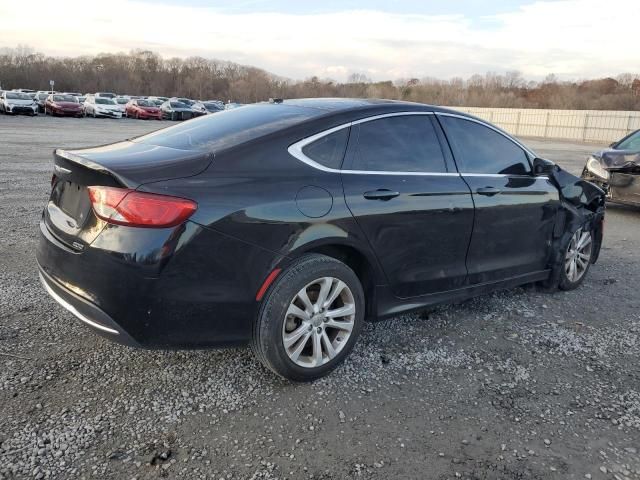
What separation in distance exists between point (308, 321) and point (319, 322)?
82 millimetres

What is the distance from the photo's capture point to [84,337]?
12.1 ft

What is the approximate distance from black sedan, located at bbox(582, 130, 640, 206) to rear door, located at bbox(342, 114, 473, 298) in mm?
5720

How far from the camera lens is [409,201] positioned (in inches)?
141

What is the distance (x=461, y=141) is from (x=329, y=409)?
7.40 ft

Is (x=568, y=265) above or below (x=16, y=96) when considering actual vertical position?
below

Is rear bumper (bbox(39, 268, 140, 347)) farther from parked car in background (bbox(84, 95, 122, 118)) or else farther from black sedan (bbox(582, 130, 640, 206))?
parked car in background (bbox(84, 95, 122, 118))

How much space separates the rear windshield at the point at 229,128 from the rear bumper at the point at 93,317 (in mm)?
1029

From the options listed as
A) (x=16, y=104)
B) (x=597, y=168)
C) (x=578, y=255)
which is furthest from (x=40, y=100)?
(x=578, y=255)

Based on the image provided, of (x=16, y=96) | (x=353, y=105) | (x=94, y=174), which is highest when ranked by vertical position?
(x=16, y=96)

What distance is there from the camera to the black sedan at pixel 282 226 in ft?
9.04

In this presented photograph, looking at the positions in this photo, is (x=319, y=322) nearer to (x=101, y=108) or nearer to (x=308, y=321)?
(x=308, y=321)

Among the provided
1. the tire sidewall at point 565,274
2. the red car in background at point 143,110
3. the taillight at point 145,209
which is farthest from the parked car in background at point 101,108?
the taillight at point 145,209

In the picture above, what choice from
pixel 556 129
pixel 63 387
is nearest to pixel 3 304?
pixel 63 387

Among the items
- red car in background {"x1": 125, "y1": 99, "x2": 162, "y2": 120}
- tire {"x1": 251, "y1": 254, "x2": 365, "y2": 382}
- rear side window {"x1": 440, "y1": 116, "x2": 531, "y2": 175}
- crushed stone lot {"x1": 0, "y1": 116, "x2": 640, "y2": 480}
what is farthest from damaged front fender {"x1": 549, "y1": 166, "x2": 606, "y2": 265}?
red car in background {"x1": 125, "y1": 99, "x2": 162, "y2": 120}
